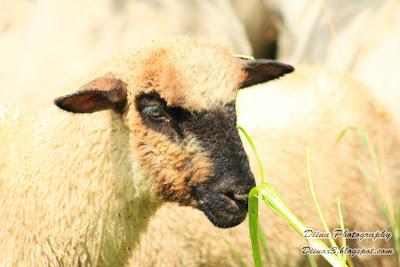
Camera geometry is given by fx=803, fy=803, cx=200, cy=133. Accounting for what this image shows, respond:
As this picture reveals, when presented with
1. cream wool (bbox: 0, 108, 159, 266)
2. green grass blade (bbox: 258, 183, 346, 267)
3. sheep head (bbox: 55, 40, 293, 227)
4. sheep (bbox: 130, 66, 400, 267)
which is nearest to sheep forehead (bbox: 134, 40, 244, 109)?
sheep head (bbox: 55, 40, 293, 227)

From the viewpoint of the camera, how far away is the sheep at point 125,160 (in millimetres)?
3564

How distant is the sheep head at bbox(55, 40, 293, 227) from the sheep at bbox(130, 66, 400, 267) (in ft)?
3.05

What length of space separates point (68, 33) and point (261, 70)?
3.79 m

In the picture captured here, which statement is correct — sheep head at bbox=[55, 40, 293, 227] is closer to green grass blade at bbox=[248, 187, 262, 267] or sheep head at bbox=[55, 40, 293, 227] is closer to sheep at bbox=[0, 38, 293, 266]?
sheep at bbox=[0, 38, 293, 266]

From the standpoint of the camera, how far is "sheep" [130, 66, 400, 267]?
466 cm

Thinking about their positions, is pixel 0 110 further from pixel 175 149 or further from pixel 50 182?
pixel 175 149

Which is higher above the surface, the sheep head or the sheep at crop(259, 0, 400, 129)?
the sheep head

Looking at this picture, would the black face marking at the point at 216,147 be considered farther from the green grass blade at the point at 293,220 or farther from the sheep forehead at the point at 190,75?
the green grass blade at the point at 293,220

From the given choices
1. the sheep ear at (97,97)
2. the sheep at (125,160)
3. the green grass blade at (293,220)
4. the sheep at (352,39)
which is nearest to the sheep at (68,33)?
the sheep at (352,39)

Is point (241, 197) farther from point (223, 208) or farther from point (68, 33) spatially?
point (68, 33)

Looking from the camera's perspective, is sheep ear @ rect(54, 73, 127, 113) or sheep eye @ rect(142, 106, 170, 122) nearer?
sheep ear @ rect(54, 73, 127, 113)

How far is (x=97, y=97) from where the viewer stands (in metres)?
3.60

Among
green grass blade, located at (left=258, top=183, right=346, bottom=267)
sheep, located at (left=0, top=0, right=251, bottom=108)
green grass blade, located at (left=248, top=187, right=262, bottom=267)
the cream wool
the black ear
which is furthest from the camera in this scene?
sheep, located at (left=0, top=0, right=251, bottom=108)

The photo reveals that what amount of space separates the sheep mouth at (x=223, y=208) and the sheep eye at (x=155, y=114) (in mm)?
396
